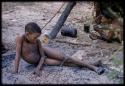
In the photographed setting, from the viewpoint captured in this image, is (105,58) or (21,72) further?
(105,58)

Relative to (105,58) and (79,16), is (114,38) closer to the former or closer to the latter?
Answer: (105,58)

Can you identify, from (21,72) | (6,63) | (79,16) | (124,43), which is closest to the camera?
(124,43)

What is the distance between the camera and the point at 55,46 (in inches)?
225

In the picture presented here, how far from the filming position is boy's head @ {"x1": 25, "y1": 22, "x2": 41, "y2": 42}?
14.3 feet

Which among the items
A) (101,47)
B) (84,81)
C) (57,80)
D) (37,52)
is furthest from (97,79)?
(101,47)

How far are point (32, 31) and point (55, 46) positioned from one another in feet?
4.55

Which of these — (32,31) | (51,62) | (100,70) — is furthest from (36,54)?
(100,70)

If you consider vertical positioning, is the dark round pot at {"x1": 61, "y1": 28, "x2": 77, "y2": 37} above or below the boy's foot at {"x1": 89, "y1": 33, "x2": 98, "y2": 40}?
above

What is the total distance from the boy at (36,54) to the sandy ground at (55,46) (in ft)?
0.29

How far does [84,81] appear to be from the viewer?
430 centimetres

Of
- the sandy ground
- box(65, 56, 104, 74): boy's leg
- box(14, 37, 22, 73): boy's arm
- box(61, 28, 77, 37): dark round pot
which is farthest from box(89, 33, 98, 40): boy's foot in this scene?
box(14, 37, 22, 73): boy's arm

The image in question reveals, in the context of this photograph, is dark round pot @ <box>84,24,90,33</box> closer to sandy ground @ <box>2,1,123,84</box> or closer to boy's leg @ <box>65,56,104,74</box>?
sandy ground @ <box>2,1,123,84</box>

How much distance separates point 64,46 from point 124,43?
2.34 metres

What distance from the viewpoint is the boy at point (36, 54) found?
4539 mm
